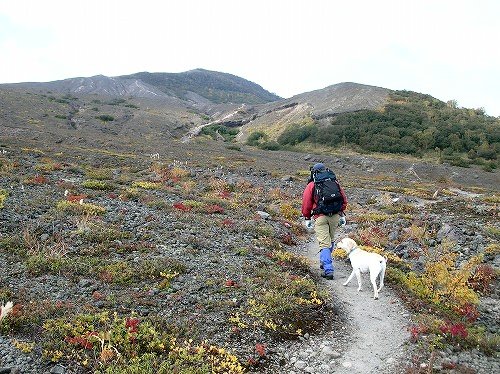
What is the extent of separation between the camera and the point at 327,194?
9.97 m

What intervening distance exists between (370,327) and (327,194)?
3.36 m

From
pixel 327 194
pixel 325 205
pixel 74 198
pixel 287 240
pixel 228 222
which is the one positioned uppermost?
pixel 327 194

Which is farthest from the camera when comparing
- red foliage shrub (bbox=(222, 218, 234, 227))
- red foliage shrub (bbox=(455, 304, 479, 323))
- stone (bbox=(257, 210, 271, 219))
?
stone (bbox=(257, 210, 271, 219))

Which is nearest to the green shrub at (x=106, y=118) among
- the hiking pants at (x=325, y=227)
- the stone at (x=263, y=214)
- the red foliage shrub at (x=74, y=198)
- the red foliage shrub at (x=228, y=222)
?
the red foliage shrub at (x=74, y=198)

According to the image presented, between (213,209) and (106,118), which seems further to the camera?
(106,118)

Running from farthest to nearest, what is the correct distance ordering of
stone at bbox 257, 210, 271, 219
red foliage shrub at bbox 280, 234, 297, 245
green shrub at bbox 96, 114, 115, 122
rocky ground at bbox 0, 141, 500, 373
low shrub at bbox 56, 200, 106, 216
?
1. green shrub at bbox 96, 114, 115, 122
2. stone at bbox 257, 210, 271, 219
3. red foliage shrub at bbox 280, 234, 297, 245
4. low shrub at bbox 56, 200, 106, 216
5. rocky ground at bbox 0, 141, 500, 373

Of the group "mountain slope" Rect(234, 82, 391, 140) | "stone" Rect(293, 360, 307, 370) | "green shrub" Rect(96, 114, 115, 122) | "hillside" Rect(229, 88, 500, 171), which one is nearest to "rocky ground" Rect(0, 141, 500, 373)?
"stone" Rect(293, 360, 307, 370)

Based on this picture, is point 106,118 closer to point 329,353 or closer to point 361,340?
point 361,340

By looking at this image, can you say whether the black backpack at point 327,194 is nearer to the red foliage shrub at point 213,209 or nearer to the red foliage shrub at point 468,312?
the red foliage shrub at point 468,312

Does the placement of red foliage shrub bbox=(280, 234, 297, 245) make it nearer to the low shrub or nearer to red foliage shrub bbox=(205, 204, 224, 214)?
red foliage shrub bbox=(205, 204, 224, 214)

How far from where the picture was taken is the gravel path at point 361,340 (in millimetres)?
6504

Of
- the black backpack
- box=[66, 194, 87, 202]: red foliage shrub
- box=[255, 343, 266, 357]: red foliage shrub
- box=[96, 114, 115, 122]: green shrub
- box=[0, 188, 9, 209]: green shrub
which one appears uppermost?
box=[96, 114, 115, 122]: green shrub

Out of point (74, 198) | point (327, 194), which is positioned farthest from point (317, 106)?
point (327, 194)

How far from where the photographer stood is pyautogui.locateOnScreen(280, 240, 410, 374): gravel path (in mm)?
6504
